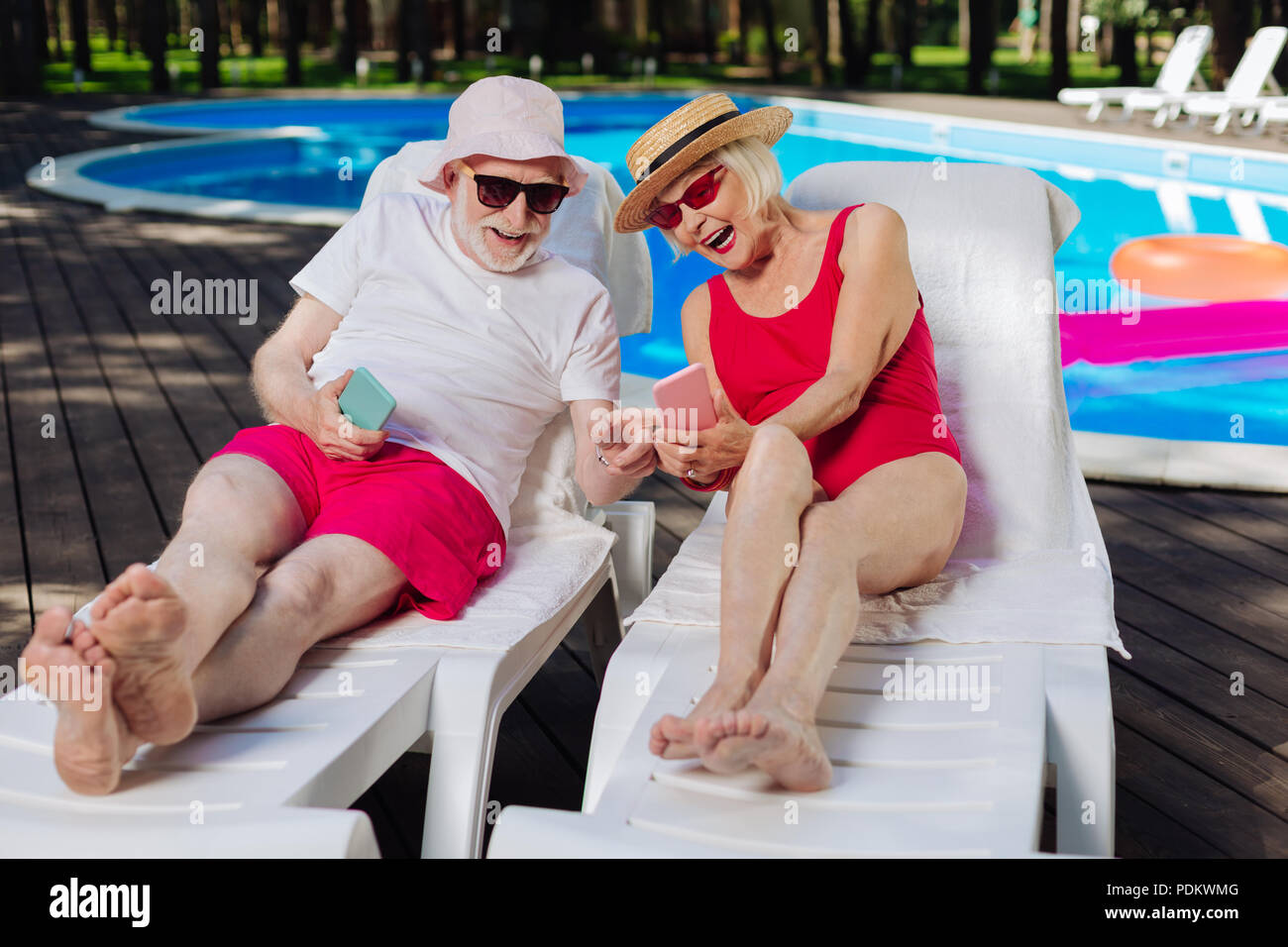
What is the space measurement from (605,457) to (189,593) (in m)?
0.76

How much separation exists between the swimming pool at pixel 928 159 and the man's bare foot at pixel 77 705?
12.2 feet

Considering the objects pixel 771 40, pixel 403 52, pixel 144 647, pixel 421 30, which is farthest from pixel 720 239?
pixel 771 40

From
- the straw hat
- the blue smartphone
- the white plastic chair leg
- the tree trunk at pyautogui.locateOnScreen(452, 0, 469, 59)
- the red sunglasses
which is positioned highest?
the tree trunk at pyautogui.locateOnScreen(452, 0, 469, 59)

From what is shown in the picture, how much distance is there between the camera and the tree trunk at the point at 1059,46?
634 inches

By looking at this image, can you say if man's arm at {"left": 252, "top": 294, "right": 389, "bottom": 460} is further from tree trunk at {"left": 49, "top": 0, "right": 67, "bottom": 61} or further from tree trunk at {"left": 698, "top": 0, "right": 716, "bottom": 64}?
tree trunk at {"left": 49, "top": 0, "right": 67, "bottom": 61}

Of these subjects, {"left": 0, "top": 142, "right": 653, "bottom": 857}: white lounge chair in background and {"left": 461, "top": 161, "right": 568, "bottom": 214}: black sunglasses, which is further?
{"left": 461, "top": 161, "right": 568, "bottom": 214}: black sunglasses

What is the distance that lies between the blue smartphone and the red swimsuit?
0.64m

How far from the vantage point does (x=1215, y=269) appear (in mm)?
5699

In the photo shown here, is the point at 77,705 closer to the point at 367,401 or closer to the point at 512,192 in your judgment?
the point at 367,401

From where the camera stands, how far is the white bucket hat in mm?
2361

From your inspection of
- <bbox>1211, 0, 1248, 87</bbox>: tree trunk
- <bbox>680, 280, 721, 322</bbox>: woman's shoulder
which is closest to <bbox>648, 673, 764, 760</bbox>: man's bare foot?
<bbox>680, 280, 721, 322</bbox>: woman's shoulder

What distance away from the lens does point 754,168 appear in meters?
2.31
